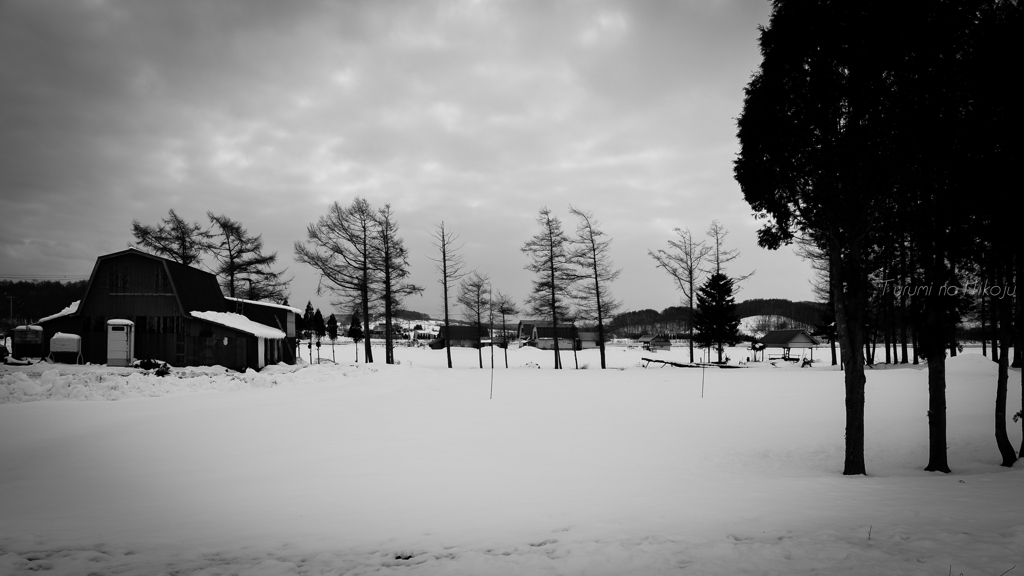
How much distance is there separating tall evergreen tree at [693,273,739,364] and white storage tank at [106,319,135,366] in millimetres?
38075

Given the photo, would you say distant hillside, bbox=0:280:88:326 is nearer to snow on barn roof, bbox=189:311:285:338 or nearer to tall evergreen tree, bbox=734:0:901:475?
snow on barn roof, bbox=189:311:285:338

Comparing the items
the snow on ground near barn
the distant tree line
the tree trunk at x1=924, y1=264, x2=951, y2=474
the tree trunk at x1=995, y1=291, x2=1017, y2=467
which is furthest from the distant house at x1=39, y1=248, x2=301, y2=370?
the tree trunk at x1=995, y1=291, x2=1017, y2=467

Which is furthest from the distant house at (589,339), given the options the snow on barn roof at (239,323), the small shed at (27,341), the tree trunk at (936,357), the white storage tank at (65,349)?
the tree trunk at (936,357)

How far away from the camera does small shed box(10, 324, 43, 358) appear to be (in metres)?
25.8

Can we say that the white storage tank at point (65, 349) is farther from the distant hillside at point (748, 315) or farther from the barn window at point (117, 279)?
the distant hillside at point (748, 315)

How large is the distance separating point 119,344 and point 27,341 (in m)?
6.64

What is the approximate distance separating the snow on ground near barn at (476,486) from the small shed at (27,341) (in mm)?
15809

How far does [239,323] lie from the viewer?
1063 inches

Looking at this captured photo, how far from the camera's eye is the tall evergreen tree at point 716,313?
4003cm

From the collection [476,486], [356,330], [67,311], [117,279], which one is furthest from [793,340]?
[67,311]

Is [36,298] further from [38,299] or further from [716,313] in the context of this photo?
[716,313]

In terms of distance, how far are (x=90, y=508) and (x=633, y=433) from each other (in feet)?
35.9

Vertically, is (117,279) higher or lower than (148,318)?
higher

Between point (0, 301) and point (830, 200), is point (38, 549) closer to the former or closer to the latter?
point (830, 200)
